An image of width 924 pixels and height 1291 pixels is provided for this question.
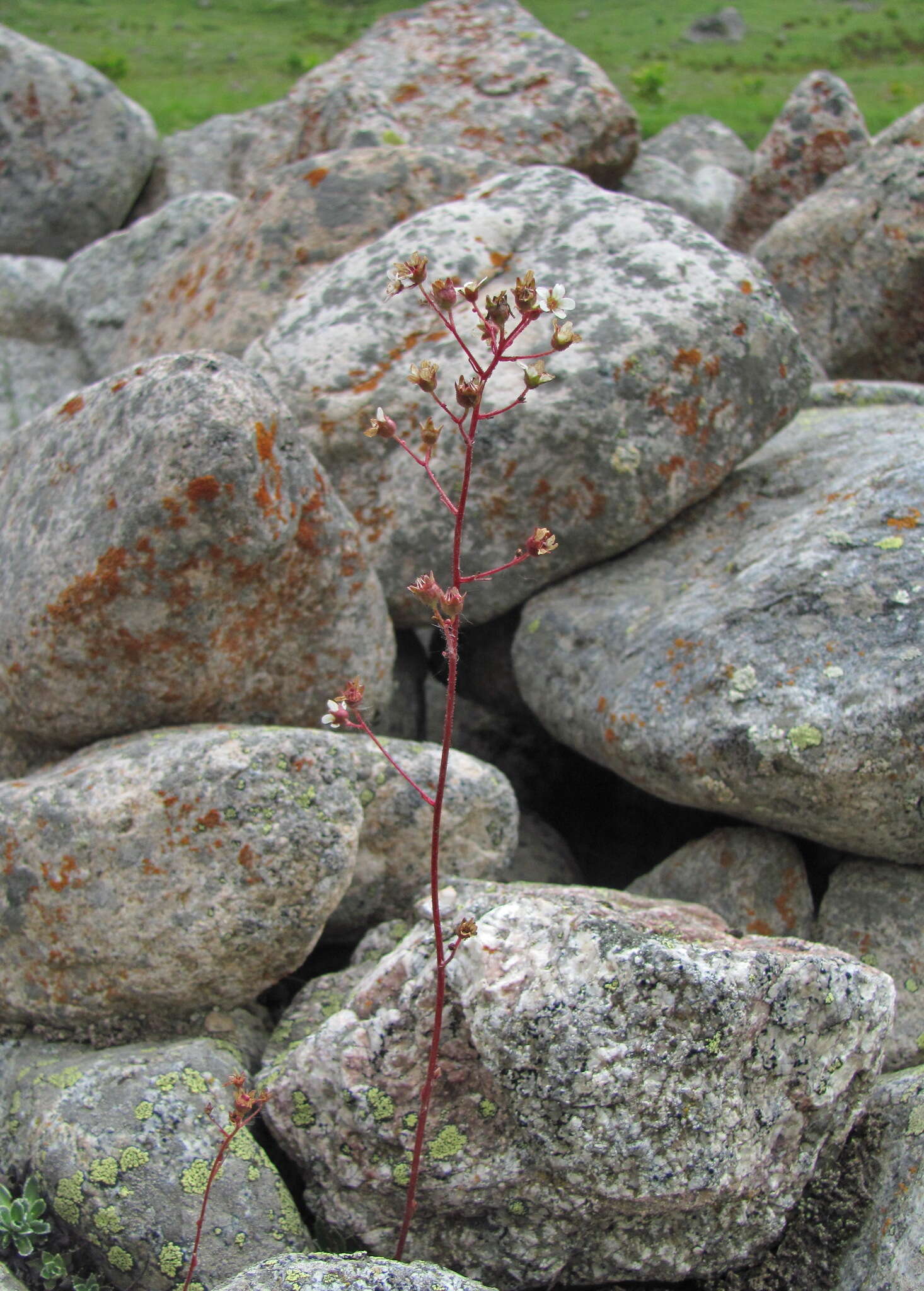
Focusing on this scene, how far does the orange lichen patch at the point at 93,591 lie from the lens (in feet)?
14.4

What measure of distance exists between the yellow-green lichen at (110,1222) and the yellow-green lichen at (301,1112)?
25.4 inches

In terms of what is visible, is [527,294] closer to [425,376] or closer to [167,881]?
[425,376]

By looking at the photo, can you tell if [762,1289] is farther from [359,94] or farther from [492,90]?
[492,90]

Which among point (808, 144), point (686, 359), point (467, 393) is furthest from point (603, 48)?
point (467, 393)

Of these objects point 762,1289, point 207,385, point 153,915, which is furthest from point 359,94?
point 762,1289

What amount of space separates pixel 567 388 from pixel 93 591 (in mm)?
2670

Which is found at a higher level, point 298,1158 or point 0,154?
point 0,154

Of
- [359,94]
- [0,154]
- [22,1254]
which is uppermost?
[359,94]

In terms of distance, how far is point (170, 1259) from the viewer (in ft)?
11.5

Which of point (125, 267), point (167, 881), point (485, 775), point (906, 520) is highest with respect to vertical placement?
point (906, 520)

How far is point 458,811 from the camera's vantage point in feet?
15.8

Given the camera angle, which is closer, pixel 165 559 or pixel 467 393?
pixel 467 393

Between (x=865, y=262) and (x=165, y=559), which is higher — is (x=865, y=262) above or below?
above

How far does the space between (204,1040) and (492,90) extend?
937cm
